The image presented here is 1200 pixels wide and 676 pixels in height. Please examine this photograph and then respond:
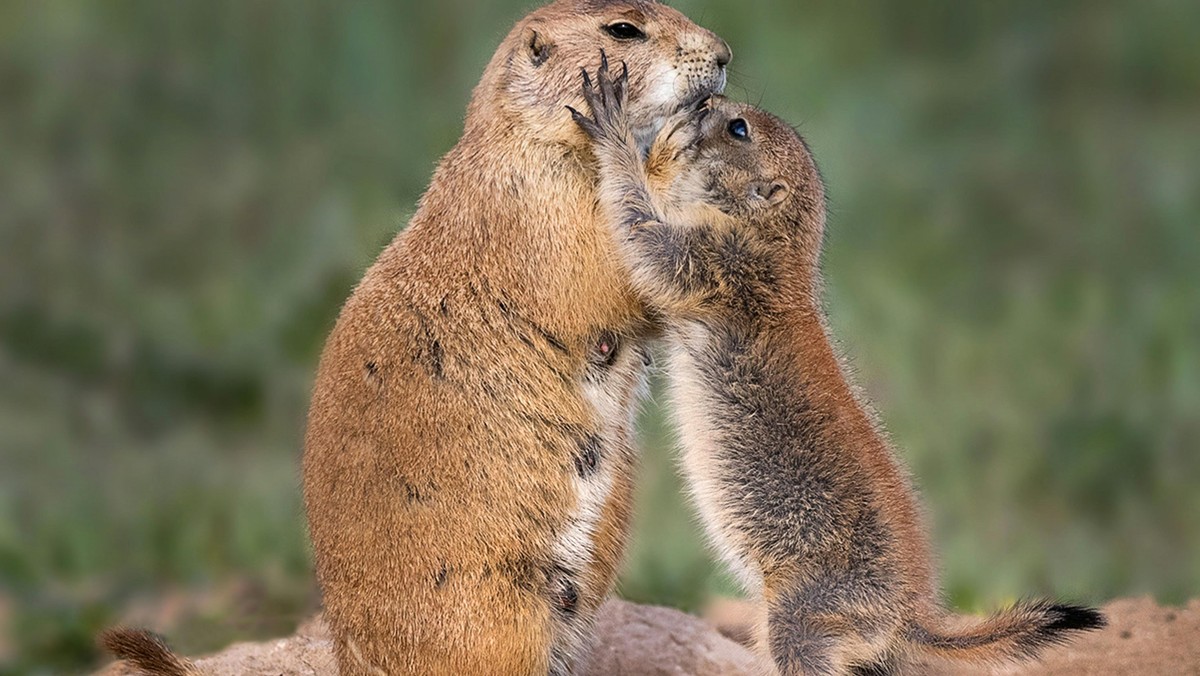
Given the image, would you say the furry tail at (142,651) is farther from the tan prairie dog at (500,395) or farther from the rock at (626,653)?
the rock at (626,653)

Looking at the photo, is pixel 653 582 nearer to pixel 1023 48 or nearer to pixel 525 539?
pixel 525 539

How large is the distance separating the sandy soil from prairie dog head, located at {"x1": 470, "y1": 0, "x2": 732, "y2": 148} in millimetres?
1928

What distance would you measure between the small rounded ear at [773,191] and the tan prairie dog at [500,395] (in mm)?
346

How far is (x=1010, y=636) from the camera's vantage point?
4156 mm

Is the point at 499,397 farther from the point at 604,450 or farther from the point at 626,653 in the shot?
the point at 626,653

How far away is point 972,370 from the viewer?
7297mm

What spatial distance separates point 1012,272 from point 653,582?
237 cm

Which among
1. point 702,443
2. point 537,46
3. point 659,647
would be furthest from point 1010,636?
point 537,46

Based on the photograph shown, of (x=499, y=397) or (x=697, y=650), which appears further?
(x=697, y=650)

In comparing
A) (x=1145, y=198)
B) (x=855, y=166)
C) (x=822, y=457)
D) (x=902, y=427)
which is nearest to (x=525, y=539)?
(x=822, y=457)

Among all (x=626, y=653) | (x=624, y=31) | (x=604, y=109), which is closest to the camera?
(x=604, y=109)

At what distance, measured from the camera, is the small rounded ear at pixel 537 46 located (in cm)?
446

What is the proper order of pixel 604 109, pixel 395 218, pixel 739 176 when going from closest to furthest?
pixel 604 109 → pixel 739 176 → pixel 395 218

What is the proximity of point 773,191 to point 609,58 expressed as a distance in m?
0.67
